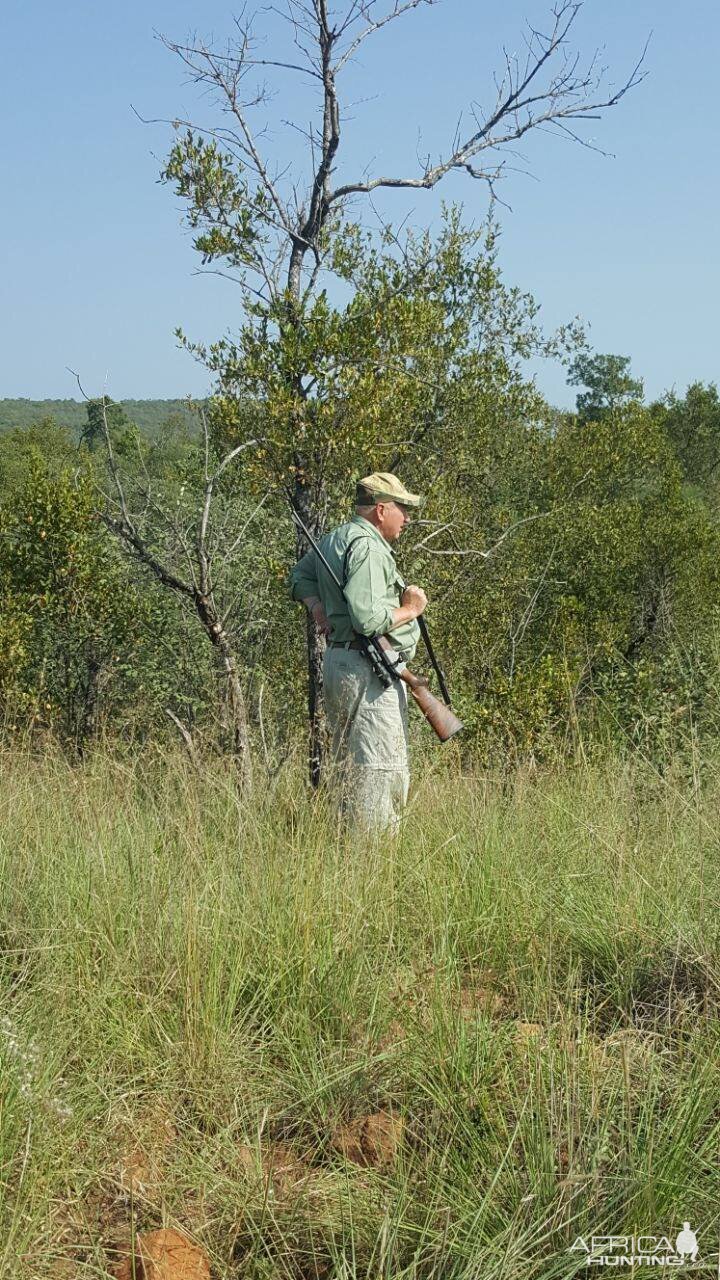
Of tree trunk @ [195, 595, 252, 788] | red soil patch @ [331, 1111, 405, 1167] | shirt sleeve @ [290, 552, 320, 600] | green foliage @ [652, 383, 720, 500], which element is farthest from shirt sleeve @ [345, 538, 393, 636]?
green foliage @ [652, 383, 720, 500]

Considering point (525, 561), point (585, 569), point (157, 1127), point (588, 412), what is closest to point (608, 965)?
point (157, 1127)

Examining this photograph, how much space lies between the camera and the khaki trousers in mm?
4801

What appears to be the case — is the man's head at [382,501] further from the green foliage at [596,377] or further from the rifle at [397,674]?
the green foliage at [596,377]

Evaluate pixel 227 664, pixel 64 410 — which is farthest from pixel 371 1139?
pixel 64 410

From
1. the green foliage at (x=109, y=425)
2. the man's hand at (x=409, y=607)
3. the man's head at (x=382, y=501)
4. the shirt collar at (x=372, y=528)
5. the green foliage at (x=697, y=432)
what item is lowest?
the man's hand at (x=409, y=607)

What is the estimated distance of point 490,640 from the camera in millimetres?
10180

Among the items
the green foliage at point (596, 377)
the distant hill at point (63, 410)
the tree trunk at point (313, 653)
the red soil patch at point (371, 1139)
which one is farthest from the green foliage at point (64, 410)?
the red soil patch at point (371, 1139)

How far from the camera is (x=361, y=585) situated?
4707 mm

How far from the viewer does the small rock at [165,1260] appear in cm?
221

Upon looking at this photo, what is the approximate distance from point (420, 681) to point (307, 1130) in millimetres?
2426

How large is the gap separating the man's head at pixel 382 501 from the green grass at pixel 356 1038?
1310 mm

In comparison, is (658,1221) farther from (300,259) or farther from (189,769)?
(300,259)

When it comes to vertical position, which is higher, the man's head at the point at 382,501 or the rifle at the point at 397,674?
the man's head at the point at 382,501

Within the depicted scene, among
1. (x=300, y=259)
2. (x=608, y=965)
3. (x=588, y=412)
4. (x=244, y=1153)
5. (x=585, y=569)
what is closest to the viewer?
(x=244, y=1153)
